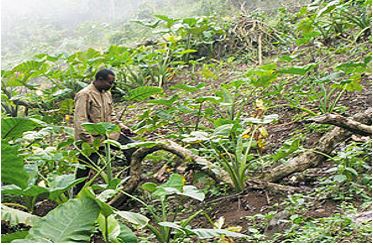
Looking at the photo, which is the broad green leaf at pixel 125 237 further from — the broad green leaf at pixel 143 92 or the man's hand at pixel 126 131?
the broad green leaf at pixel 143 92

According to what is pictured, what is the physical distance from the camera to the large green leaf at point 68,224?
185cm

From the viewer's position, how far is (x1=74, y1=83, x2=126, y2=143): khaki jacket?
370cm

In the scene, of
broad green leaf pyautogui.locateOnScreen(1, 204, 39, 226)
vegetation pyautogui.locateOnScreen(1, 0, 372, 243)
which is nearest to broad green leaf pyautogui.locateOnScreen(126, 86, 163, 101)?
vegetation pyautogui.locateOnScreen(1, 0, 372, 243)

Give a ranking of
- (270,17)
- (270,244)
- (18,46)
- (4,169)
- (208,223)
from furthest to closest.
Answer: (18,46) → (270,17) → (208,223) → (270,244) → (4,169)

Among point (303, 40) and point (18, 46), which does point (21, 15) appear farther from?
point (303, 40)

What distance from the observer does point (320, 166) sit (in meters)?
3.47

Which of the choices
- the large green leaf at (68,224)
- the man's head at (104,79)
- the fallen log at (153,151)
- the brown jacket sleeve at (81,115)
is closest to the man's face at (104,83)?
the man's head at (104,79)

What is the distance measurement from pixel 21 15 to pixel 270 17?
653 centimetres

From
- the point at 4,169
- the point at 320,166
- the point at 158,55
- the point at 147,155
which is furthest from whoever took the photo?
the point at 158,55

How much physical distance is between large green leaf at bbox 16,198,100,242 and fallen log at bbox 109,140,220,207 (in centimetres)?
142

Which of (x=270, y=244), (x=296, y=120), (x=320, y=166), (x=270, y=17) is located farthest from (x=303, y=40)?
(x=270, y=17)

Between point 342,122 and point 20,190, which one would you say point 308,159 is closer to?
point 342,122

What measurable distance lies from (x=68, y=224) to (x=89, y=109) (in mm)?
1952

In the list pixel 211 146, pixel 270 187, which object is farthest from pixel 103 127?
pixel 270 187
